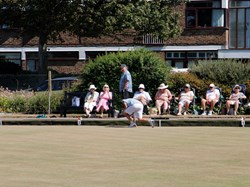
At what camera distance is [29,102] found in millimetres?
24703

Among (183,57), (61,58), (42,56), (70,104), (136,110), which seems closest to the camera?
(136,110)

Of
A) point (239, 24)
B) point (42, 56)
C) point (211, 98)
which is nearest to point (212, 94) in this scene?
point (211, 98)

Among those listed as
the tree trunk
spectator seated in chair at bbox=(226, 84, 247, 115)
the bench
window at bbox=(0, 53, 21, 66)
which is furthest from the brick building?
spectator seated in chair at bbox=(226, 84, 247, 115)

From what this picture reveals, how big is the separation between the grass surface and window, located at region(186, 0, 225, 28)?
27931 millimetres

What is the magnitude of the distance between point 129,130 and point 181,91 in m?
5.91

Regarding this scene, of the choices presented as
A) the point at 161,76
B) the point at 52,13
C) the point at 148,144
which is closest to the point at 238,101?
the point at 161,76

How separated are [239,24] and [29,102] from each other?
882 inches

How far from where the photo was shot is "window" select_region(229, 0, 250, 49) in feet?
145

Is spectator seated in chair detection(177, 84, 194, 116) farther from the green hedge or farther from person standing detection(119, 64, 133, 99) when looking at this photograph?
the green hedge

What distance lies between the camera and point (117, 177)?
9.73 meters

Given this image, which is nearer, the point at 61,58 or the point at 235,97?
the point at 235,97

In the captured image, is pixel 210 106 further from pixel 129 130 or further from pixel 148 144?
pixel 148 144

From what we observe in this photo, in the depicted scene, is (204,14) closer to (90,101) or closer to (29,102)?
(29,102)

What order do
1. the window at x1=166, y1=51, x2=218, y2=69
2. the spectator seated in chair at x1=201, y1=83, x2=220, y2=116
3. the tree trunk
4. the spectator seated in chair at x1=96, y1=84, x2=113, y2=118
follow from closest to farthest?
the spectator seated in chair at x1=96, y1=84, x2=113, y2=118 → the spectator seated in chair at x1=201, y1=83, x2=220, y2=116 → the tree trunk → the window at x1=166, y1=51, x2=218, y2=69
